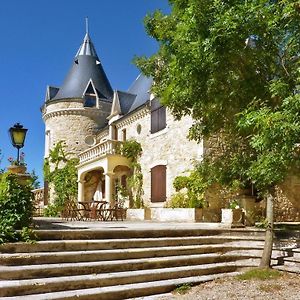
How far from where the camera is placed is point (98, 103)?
2723 centimetres

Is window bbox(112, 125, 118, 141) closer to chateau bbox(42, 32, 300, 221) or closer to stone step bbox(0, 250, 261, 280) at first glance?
chateau bbox(42, 32, 300, 221)

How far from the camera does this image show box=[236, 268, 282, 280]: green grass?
6.59 metres

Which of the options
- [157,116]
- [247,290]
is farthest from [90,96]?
[247,290]

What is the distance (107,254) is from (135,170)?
41.5 ft

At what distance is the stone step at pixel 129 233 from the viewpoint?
22.4ft

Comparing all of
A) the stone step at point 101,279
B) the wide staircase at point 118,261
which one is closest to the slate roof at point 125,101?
the wide staircase at point 118,261

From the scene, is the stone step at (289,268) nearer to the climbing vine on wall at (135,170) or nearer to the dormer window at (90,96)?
the climbing vine on wall at (135,170)

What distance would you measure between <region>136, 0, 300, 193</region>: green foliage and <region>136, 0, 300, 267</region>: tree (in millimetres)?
16

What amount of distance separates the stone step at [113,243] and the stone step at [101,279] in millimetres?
768

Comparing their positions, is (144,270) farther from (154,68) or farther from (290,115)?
(154,68)

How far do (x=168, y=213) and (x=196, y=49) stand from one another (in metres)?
9.25

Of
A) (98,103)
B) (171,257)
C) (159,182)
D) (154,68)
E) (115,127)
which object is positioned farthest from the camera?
(98,103)

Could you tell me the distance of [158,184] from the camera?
17203 mm

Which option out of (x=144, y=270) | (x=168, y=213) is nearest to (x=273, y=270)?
(x=144, y=270)
